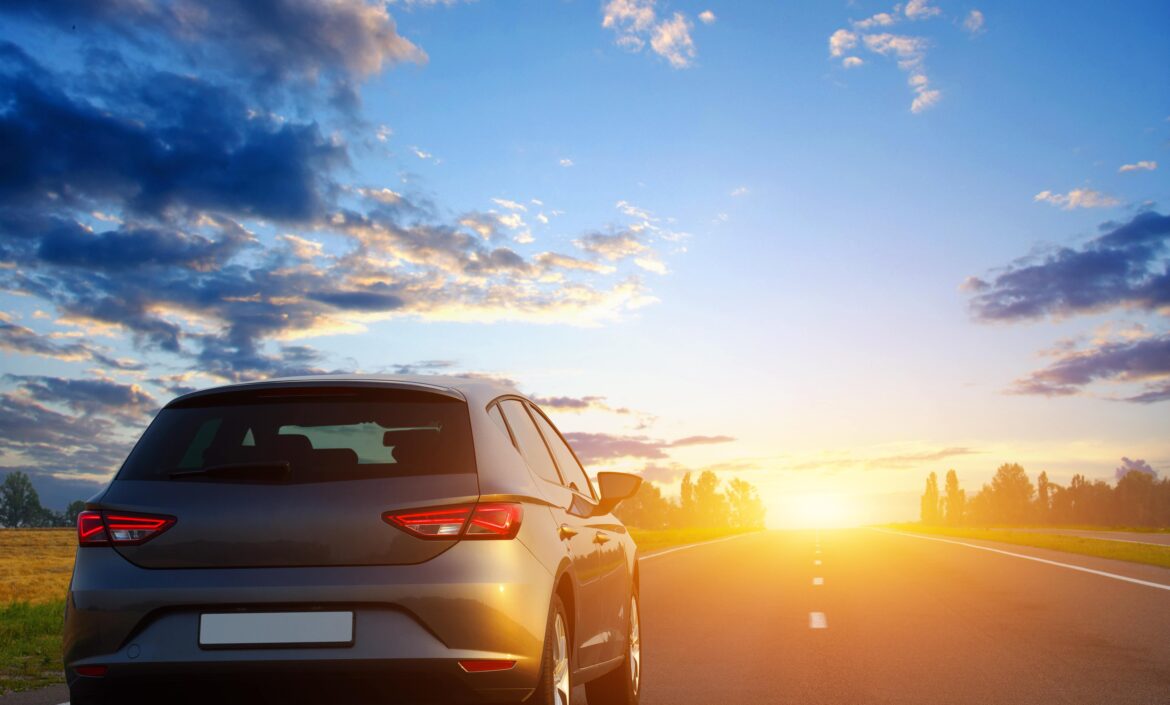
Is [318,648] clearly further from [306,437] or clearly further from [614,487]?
[614,487]

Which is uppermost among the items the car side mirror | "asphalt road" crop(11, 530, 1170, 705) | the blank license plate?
the car side mirror

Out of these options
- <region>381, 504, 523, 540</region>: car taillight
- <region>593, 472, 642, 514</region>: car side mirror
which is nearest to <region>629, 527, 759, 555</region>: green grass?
<region>593, 472, 642, 514</region>: car side mirror

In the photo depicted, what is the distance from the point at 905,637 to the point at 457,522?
323 inches

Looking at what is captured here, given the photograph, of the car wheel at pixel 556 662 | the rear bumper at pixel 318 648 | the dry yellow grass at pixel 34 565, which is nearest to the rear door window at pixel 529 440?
the car wheel at pixel 556 662

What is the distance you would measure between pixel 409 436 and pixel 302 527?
65 centimetres

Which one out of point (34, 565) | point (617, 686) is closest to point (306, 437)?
point (617, 686)

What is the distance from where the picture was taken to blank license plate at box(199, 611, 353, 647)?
14.5ft

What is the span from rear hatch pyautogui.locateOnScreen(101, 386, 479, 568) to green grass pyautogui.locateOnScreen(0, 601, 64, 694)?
190 inches

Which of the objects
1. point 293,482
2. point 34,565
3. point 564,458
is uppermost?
point 564,458

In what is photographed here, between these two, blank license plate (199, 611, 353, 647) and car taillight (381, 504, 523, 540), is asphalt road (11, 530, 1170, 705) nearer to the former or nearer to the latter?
car taillight (381, 504, 523, 540)

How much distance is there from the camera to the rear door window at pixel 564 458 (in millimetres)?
6590

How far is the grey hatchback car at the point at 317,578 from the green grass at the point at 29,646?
487 cm

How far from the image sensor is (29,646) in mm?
11250

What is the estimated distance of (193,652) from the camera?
4434mm
